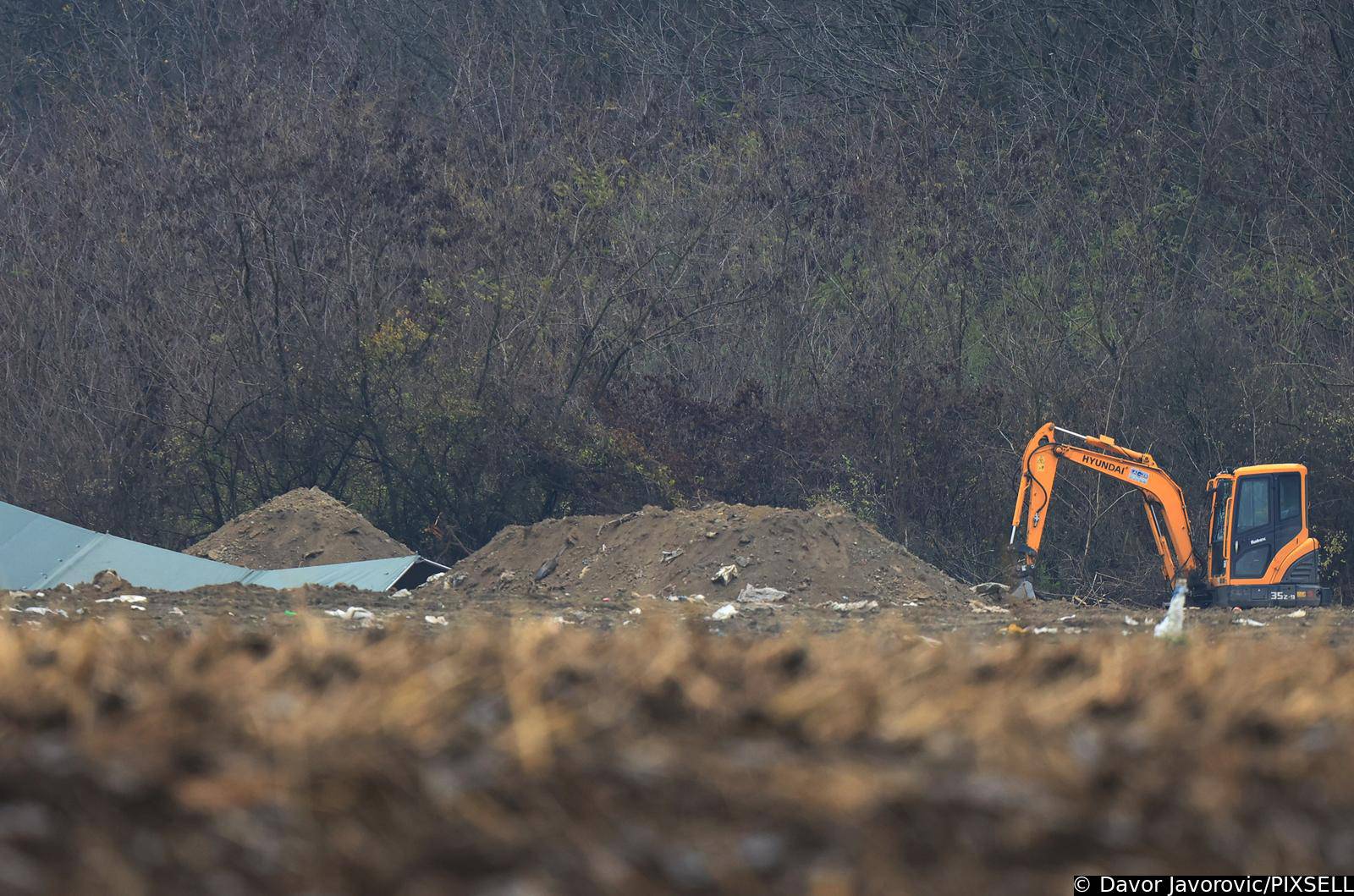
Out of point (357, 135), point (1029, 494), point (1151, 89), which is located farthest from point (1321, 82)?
point (357, 135)

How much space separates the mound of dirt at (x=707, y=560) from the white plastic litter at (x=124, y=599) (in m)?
4.09

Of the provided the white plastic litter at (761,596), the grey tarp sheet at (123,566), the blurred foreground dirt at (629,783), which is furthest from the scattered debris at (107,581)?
the blurred foreground dirt at (629,783)

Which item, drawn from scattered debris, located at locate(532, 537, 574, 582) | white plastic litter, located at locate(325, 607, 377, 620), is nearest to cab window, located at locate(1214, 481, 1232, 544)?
scattered debris, located at locate(532, 537, 574, 582)

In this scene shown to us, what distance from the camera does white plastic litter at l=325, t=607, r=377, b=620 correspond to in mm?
11750

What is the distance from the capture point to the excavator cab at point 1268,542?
54.8 feet

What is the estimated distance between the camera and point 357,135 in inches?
915

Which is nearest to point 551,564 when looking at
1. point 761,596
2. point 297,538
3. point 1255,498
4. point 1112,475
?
point 761,596

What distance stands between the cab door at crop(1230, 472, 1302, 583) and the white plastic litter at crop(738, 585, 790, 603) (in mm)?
5260

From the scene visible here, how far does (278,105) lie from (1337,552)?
1624 centimetres

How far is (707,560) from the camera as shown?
52.7ft

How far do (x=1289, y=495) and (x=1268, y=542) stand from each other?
561mm

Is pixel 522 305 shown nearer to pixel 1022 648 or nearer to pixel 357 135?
pixel 357 135

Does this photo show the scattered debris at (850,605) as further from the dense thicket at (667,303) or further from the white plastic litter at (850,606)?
the dense thicket at (667,303)

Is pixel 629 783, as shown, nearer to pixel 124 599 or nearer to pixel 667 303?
pixel 124 599
